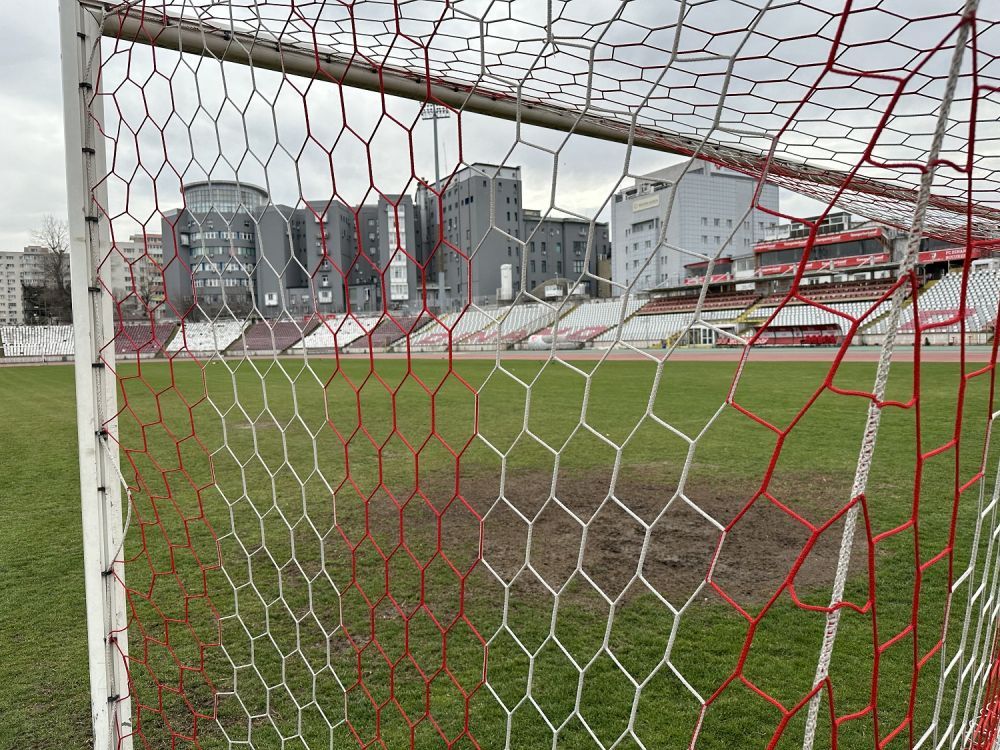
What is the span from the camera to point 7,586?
8.89ft

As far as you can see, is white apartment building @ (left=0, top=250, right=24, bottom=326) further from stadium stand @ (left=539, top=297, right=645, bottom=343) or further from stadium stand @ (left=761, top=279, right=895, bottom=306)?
stadium stand @ (left=539, top=297, right=645, bottom=343)

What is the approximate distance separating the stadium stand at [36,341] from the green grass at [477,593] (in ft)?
111

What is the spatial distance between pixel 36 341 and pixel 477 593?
40.1 meters

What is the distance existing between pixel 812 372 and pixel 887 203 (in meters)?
11.0

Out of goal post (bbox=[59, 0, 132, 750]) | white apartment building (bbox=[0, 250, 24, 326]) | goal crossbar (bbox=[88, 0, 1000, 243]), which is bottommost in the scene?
goal post (bbox=[59, 0, 132, 750])

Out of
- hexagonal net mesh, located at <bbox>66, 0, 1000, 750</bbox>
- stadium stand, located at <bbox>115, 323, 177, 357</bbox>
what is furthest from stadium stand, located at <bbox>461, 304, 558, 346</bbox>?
stadium stand, located at <bbox>115, 323, 177, 357</bbox>

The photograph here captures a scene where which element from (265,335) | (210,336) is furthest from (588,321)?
(210,336)

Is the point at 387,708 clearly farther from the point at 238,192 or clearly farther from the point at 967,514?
the point at 967,514

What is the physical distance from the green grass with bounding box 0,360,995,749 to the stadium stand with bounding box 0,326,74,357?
33.8 meters

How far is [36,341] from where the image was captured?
111ft

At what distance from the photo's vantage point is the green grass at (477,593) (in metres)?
1.73

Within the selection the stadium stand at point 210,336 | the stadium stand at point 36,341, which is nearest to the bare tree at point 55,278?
the stadium stand at point 36,341

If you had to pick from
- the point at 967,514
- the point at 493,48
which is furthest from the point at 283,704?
the point at 967,514

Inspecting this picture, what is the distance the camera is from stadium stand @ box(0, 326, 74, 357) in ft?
107
